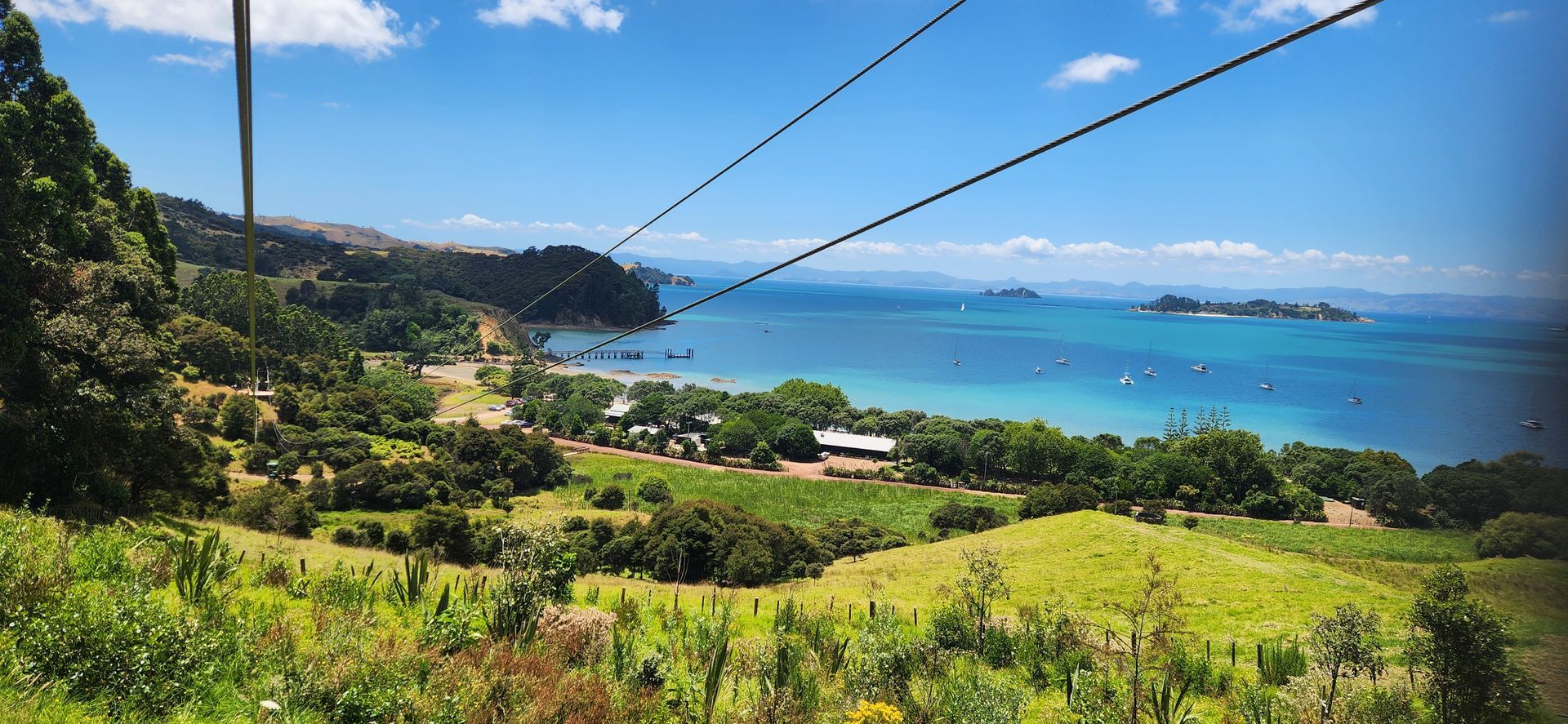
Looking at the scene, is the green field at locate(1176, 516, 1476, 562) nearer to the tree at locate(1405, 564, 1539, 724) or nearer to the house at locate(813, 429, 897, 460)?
the house at locate(813, 429, 897, 460)

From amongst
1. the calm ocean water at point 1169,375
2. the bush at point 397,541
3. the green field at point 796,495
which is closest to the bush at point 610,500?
the green field at point 796,495

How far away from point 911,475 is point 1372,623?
31.7 metres

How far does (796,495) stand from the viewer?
34156 mm

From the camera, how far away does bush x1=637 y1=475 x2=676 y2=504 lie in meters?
30.5

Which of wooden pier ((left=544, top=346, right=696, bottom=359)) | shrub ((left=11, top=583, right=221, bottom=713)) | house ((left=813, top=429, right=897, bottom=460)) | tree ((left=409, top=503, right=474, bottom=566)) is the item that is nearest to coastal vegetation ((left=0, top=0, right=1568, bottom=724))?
shrub ((left=11, top=583, right=221, bottom=713))

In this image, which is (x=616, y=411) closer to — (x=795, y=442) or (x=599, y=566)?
(x=795, y=442)

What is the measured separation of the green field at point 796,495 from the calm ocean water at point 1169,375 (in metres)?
20.2

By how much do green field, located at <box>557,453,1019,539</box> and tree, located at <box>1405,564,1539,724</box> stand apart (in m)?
22.6

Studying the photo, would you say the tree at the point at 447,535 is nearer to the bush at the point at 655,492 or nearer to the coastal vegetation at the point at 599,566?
the coastal vegetation at the point at 599,566

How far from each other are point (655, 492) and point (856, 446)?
17988 millimetres

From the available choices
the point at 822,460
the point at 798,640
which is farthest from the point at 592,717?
the point at 822,460

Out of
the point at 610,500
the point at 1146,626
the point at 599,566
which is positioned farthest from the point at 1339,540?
the point at 610,500

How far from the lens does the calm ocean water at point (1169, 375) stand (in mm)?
52094

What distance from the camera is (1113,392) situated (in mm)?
79750
